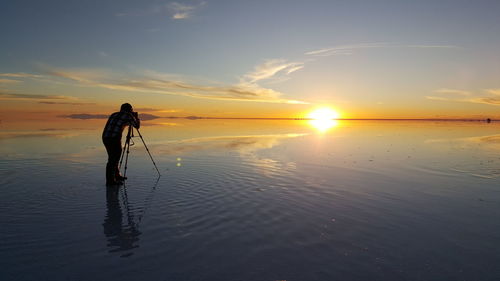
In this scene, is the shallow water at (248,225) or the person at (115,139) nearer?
the shallow water at (248,225)

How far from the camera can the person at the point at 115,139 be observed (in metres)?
10.4

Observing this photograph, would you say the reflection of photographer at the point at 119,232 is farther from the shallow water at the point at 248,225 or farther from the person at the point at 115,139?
the person at the point at 115,139

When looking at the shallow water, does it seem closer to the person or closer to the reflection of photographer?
the reflection of photographer

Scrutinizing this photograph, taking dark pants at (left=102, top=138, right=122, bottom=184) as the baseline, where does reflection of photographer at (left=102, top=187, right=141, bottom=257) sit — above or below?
below

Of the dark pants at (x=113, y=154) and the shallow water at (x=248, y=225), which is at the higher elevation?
the dark pants at (x=113, y=154)

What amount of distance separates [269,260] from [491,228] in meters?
5.64

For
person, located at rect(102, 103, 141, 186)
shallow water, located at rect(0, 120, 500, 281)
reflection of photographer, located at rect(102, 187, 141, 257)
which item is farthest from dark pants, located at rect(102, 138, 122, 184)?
reflection of photographer, located at rect(102, 187, 141, 257)

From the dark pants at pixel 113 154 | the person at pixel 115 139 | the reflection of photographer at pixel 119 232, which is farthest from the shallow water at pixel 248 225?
the dark pants at pixel 113 154

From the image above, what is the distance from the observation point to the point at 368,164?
15367 millimetres

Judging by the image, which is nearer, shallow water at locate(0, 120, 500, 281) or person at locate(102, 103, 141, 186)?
shallow water at locate(0, 120, 500, 281)

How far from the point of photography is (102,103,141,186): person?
34.2 feet

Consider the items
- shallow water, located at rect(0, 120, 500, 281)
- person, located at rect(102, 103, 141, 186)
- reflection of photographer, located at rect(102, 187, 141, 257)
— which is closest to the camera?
shallow water, located at rect(0, 120, 500, 281)

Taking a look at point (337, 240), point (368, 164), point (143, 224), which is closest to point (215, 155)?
point (368, 164)

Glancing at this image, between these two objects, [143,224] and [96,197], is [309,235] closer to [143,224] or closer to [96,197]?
[143,224]
